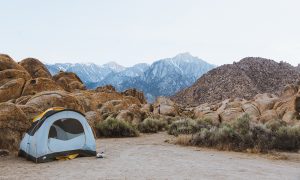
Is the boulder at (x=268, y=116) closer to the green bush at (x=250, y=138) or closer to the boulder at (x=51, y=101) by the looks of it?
the green bush at (x=250, y=138)

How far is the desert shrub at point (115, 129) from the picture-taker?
76.2 feet

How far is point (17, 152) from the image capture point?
1476 cm

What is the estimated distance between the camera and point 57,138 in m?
13.8

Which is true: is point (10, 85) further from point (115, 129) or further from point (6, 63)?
point (115, 129)

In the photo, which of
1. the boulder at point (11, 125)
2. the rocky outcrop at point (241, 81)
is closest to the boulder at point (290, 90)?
the boulder at point (11, 125)

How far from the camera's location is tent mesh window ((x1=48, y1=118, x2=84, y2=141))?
45.9 ft

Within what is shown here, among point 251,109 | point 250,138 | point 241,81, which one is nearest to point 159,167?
point 250,138

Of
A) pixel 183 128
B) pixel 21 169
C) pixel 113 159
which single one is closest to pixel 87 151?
pixel 113 159

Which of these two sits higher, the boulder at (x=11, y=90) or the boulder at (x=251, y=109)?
the boulder at (x=11, y=90)

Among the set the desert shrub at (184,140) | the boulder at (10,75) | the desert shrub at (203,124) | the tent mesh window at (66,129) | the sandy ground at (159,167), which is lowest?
the sandy ground at (159,167)

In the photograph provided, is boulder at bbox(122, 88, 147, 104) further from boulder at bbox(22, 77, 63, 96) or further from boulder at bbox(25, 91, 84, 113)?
boulder at bbox(25, 91, 84, 113)

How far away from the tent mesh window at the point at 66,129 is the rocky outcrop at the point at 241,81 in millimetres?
61677

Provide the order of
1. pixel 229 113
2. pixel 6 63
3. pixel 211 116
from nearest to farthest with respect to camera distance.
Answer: pixel 229 113, pixel 211 116, pixel 6 63

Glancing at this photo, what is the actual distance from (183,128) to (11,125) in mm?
12289
